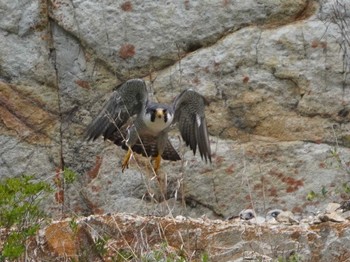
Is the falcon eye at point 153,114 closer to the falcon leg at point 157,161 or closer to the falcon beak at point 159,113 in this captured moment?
the falcon beak at point 159,113

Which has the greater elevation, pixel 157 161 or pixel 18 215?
pixel 18 215

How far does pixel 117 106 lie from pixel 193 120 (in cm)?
60

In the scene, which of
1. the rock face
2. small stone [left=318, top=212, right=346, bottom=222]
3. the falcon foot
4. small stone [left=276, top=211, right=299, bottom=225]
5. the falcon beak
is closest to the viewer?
small stone [left=318, top=212, right=346, bottom=222]

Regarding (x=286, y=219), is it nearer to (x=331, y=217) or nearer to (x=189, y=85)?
(x=331, y=217)

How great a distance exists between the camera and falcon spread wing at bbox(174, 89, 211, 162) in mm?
8117

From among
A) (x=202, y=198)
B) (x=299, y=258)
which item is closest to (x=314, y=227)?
(x=299, y=258)

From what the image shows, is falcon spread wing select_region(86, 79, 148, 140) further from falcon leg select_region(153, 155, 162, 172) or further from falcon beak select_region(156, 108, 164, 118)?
falcon leg select_region(153, 155, 162, 172)

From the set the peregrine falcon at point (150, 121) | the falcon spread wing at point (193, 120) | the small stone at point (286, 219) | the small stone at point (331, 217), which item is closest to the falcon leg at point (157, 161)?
the peregrine falcon at point (150, 121)

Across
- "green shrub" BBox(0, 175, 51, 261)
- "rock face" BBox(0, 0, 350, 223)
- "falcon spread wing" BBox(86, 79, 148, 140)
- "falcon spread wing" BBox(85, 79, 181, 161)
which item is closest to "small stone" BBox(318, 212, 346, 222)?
"green shrub" BBox(0, 175, 51, 261)

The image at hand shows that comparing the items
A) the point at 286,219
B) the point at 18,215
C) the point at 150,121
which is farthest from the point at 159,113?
the point at 18,215

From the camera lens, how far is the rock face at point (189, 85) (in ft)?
26.6

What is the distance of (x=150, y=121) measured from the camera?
816 centimetres

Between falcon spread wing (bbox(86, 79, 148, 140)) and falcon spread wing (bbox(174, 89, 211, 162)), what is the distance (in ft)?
0.94

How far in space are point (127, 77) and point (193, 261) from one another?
3.12 m
